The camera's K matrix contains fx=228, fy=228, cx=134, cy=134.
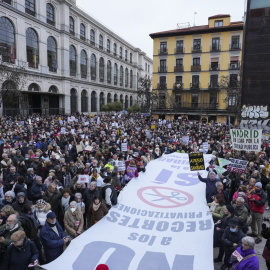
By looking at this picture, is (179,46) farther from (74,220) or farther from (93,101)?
(74,220)

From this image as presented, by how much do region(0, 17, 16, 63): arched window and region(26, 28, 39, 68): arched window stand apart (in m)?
2.42

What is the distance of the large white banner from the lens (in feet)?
12.9

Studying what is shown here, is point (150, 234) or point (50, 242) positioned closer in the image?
point (50, 242)

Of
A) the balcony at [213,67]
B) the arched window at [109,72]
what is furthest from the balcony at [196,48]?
the arched window at [109,72]

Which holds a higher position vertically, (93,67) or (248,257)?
(93,67)

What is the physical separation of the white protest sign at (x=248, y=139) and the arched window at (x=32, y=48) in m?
31.0

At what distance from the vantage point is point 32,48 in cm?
3181

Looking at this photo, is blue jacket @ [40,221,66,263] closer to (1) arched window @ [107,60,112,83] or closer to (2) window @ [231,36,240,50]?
(2) window @ [231,36,240,50]

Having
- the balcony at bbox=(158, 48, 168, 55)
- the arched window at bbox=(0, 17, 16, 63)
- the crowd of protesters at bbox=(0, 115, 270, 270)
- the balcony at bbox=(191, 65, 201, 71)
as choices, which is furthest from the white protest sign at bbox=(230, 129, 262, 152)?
the balcony at bbox=(158, 48, 168, 55)

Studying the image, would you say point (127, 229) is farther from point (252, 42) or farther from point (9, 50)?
point (9, 50)

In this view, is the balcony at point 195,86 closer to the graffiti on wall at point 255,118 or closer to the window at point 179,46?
the window at point 179,46

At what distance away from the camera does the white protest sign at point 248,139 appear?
7.86 m

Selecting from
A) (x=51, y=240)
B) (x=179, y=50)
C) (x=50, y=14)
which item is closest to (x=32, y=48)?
(x=50, y=14)

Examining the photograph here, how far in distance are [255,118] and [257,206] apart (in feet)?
35.4
